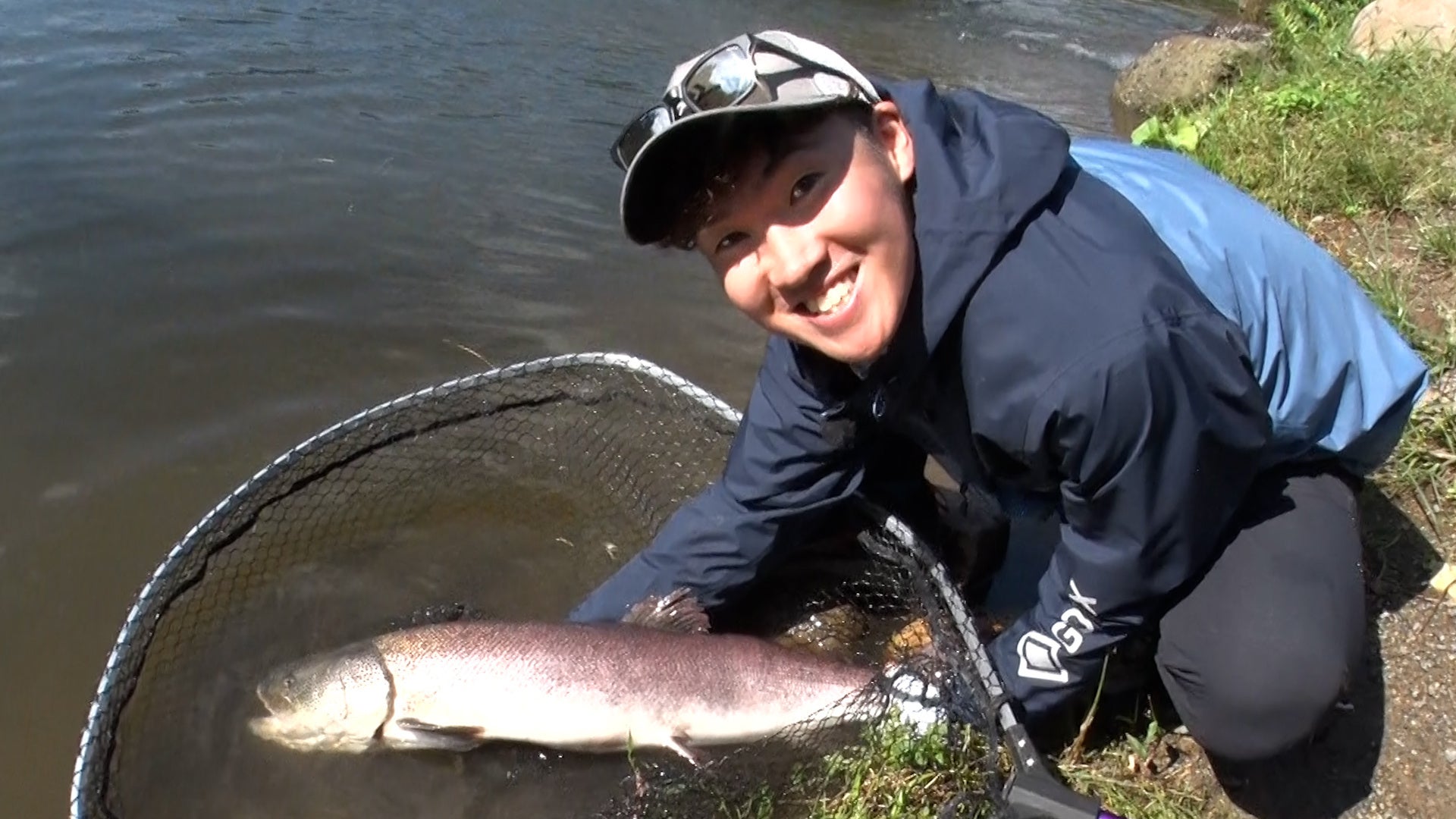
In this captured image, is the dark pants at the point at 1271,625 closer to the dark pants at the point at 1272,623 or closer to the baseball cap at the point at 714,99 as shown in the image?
the dark pants at the point at 1272,623

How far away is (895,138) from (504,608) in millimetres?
2068

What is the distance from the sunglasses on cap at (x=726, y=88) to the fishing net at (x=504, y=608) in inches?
53.0

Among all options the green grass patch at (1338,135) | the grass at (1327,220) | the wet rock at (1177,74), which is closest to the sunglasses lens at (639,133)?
the grass at (1327,220)

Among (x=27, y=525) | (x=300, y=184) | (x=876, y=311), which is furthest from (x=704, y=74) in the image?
(x=300, y=184)

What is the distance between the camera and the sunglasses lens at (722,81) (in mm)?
2064

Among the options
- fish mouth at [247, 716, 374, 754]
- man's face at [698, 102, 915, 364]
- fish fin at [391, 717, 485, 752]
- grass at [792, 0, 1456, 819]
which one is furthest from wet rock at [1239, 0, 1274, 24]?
fish mouth at [247, 716, 374, 754]

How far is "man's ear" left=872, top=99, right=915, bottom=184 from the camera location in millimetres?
2189

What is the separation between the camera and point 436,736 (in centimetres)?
310

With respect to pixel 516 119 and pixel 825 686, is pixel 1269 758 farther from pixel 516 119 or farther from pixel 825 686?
pixel 516 119

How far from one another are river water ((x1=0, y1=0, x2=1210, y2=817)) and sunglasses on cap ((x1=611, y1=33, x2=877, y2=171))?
2331mm

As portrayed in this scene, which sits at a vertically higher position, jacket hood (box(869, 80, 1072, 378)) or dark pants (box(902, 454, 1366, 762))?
jacket hood (box(869, 80, 1072, 378))

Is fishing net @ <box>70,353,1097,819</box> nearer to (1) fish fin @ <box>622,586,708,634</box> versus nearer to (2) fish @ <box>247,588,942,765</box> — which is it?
(2) fish @ <box>247,588,942,765</box>

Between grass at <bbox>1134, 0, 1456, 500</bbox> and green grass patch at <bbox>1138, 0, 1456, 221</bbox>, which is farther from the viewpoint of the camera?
green grass patch at <bbox>1138, 0, 1456, 221</bbox>

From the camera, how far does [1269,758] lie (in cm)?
258
